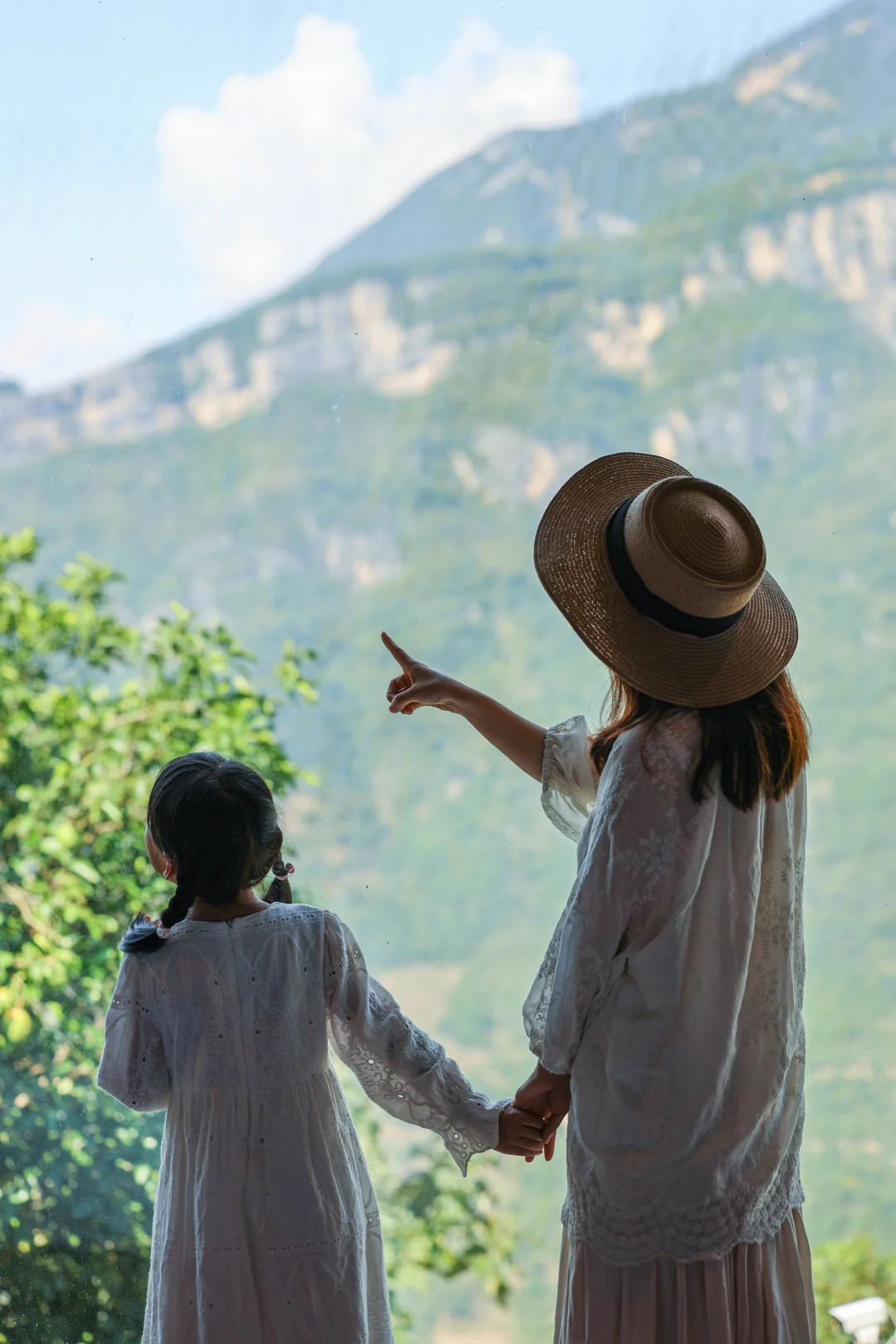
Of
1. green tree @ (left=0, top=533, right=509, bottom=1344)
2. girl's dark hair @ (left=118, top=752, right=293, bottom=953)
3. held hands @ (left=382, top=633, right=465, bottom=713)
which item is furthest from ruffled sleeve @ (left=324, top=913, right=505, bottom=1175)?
green tree @ (left=0, top=533, right=509, bottom=1344)

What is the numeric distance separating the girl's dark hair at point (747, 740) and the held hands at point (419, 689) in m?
0.31

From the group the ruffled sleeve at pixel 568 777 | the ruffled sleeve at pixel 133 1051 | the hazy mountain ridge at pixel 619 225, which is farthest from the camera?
the hazy mountain ridge at pixel 619 225

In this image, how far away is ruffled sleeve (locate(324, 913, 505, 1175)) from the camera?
1.46 m

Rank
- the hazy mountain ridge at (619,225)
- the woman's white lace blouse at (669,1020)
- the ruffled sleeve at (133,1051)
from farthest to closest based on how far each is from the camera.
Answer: the hazy mountain ridge at (619,225), the ruffled sleeve at (133,1051), the woman's white lace blouse at (669,1020)

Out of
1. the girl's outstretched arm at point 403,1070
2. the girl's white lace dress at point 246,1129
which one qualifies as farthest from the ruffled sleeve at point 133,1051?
the girl's outstretched arm at point 403,1070

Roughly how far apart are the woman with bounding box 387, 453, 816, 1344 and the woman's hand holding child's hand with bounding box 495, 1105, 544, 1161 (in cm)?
11

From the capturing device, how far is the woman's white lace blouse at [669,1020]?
1.27 metres

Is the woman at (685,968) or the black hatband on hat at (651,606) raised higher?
the black hatband on hat at (651,606)

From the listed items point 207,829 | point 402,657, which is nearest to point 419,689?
point 402,657

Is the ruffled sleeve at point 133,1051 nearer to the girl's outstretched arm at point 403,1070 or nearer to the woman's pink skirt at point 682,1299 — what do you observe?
the girl's outstretched arm at point 403,1070

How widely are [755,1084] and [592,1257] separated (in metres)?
0.25

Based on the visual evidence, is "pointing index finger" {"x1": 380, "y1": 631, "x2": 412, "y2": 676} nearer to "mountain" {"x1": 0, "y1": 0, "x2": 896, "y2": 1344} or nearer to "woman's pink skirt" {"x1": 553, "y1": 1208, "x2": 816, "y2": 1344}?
"woman's pink skirt" {"x1": 553, "y1": 1208, "x2": 816, "y2": 1344}

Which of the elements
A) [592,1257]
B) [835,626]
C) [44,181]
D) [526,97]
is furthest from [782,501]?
[592,1257]

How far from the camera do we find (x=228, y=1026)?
4.54ft
